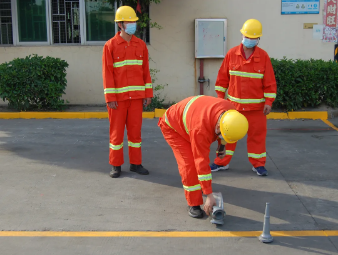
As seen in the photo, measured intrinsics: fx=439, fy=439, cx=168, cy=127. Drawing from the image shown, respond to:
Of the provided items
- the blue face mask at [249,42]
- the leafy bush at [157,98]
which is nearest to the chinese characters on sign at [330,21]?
the leafy bush at [157,98]

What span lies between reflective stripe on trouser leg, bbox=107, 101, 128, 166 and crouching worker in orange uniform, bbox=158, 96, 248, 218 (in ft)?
4.11

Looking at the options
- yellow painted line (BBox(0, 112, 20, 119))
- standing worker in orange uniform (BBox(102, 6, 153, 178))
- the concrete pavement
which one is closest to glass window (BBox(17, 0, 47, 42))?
yellow painted line (BBox(0, 112, 20, 119))

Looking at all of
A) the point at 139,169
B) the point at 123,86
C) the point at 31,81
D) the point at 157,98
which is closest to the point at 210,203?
the point at 139,169

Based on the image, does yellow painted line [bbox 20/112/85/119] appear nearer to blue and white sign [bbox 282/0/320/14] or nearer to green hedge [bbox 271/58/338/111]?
green hedge [bbox 271/58/338/111]

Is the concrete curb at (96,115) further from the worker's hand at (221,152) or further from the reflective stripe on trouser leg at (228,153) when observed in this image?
the worker's hand at (221,152)

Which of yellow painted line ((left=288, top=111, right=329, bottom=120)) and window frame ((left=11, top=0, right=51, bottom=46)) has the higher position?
window frame ((left=11, top=0, right=51, bottom=46))

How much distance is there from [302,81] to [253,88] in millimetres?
4430

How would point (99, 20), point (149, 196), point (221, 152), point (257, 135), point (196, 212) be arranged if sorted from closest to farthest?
1. point (196, 212)
2. point (149, 196)
3. point (221, 152)
4. point (257, 135)
5. point (99, 20)

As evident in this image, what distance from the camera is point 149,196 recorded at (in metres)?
5.47

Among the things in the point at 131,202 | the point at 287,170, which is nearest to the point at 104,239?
the point at 131,202

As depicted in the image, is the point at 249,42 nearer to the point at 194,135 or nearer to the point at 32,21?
the point at 194,135

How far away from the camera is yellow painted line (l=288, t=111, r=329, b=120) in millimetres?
9992

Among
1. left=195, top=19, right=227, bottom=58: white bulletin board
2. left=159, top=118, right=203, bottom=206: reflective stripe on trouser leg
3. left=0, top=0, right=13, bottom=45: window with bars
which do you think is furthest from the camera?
left=0, top=0, right=13, bottom=45: window with bars

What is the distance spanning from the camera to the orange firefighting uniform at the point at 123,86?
6.02m
